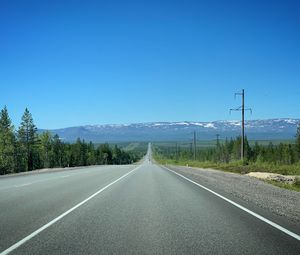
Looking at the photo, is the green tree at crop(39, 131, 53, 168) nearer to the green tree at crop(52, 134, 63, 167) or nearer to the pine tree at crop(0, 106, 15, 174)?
the green tree at crop(52, 134, 63, 167)

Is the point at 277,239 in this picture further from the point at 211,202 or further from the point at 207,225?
the point at 211,202

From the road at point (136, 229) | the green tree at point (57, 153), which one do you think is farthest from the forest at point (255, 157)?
the green tree at point (57, 153)

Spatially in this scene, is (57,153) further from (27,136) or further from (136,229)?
(136,229)

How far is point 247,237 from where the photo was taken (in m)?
9.06

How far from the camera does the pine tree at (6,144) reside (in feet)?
303

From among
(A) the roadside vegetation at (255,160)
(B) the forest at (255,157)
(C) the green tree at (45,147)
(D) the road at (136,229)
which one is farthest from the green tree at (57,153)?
(D) the road at (136,229)

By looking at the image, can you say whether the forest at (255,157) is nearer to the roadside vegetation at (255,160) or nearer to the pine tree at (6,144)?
the roadside vegetation at (255,160)

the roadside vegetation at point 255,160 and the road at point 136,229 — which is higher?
the road at point 136,229

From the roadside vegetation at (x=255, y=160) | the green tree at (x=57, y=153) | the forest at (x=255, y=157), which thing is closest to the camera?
the roadside vegetation at (x=255, y=160)

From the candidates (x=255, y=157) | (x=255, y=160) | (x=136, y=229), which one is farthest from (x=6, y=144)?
(x=136, y=229)

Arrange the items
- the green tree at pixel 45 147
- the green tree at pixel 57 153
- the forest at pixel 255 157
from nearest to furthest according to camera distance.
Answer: the forest at pixel 255 157
the green tree at pixel 45 147
the green tree at pixel 57 153

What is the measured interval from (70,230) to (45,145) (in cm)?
11735

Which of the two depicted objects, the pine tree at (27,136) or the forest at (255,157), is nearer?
the forest at (255,157)

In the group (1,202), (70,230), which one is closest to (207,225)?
(70,230)
